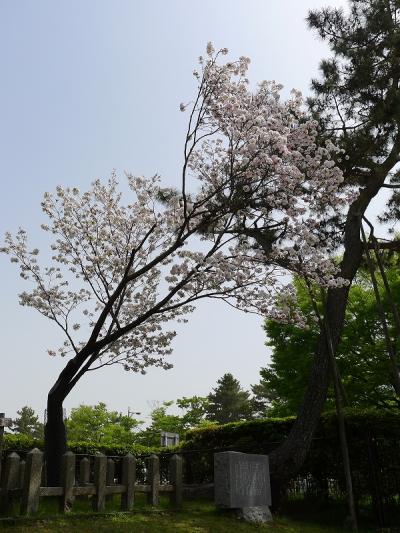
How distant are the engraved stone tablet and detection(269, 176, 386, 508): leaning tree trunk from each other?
2.03ft

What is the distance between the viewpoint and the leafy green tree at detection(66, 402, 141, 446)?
108 ft

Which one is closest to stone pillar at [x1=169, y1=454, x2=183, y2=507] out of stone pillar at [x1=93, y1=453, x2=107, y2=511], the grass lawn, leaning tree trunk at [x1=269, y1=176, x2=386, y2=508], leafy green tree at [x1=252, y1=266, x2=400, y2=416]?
the grass lawn

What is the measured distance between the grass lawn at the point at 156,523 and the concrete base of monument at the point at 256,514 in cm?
15

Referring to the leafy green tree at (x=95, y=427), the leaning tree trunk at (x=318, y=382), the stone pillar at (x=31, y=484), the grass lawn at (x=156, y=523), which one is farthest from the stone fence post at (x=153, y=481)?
the leafy green tree at (x=95, y=427)

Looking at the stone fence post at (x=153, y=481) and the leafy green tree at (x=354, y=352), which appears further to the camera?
the leafy green tree at (x=354, y=352)

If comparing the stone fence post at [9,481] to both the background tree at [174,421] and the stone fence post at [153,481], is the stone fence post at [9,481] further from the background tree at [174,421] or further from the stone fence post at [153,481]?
the background tree at [174,421]

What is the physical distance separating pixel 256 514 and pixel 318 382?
9.68 ft

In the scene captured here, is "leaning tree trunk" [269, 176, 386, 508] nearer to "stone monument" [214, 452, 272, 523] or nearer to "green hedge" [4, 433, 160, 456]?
"stone monument" [214, 452, 272, 523]

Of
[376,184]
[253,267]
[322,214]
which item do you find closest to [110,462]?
[253,267]

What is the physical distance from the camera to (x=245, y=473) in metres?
8.69

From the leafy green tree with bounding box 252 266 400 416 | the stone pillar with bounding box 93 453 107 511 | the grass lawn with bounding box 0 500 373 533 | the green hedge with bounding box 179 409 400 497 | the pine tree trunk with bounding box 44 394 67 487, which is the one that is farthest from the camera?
the leafy green tree with bounding box 252 266 400 416

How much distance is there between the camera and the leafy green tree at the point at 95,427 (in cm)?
3297

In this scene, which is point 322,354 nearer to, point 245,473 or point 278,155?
point 245,473

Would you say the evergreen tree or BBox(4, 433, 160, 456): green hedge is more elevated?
the evergreen tree
